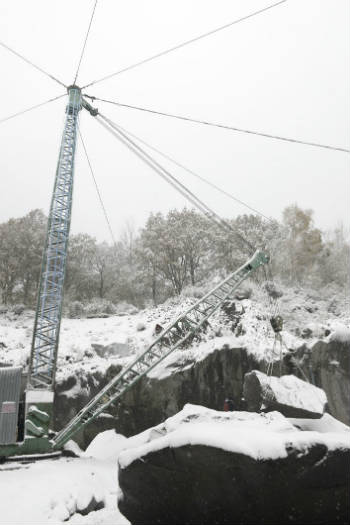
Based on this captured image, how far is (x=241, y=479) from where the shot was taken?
5.84m

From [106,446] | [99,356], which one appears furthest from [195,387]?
[99,356]

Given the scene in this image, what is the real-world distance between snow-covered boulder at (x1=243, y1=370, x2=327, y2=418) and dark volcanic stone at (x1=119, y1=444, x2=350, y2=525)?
574cm

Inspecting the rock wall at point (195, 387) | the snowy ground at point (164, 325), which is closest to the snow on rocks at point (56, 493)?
the rock wall at point (195, 387)

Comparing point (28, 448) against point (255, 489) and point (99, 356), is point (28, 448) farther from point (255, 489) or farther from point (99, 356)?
point (255, 489)

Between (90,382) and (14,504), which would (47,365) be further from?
(14,504)

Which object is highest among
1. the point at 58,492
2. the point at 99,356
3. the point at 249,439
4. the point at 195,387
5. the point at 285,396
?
the point at 99,356

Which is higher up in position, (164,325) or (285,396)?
(164,325)

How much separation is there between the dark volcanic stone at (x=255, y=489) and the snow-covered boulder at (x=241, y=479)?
0.01 m

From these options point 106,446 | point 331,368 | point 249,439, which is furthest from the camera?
point 106,446

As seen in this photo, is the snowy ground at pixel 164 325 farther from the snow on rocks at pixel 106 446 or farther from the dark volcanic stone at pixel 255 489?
the dark volcanic stone at pixel 255 489

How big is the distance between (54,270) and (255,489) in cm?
1565

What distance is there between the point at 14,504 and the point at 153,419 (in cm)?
909

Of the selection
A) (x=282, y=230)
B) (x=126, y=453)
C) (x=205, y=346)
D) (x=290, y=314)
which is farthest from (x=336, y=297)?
(x=126, y=453)

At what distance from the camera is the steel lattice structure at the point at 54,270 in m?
17.2
